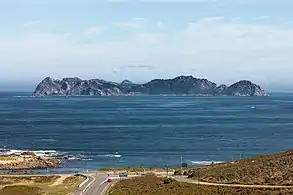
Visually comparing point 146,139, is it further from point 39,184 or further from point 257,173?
point 257,173

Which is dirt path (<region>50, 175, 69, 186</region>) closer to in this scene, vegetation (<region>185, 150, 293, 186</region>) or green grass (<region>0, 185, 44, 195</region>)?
green grass (<region>0, 185, 44, 195</region>)

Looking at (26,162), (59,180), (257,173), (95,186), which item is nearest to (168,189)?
(257,173)

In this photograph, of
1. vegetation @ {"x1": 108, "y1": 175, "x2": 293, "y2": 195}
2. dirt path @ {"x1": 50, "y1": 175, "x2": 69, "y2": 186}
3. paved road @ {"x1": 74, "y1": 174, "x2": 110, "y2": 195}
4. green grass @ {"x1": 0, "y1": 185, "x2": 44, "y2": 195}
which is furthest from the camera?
dirt path @ {"x1": 50, "y1": 175, "x2": 69, "y2": 186}

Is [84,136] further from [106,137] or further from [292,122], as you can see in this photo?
[292,122]

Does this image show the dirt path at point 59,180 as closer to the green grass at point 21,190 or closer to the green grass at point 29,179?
the green grass at point 29,179

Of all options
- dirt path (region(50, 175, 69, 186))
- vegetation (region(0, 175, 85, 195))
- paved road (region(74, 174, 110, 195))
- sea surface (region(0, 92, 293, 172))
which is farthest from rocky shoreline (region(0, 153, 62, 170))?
paved road (region(74, 174, 110, 195))

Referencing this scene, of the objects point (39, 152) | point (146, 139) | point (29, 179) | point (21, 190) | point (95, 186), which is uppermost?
point (21, 190)
